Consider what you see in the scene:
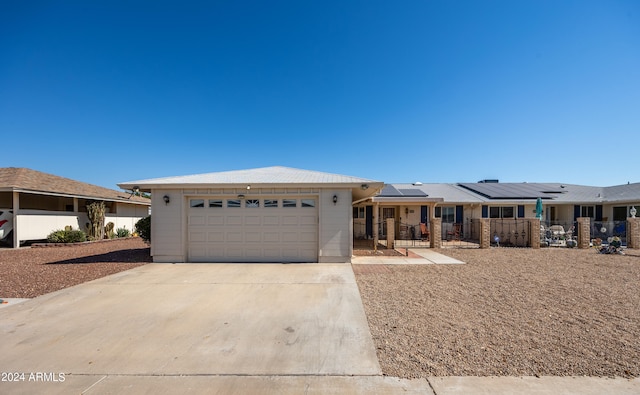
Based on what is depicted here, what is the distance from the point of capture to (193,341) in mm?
3801

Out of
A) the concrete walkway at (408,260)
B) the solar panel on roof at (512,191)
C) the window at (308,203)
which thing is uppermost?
the solar panel on roof at (512,191)

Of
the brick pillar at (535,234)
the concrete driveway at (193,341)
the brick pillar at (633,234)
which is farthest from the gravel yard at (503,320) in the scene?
the brick pillar at (633,234)

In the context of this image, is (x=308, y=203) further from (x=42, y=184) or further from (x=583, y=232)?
(x=42, y=184)

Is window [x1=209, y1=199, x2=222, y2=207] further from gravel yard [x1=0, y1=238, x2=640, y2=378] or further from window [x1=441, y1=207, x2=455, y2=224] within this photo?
window [x1=441, y1=207, x2=455, y2=224]

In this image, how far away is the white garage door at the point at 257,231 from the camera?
9.45 m

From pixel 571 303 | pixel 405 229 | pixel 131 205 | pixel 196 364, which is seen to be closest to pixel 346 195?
pixel 571 303

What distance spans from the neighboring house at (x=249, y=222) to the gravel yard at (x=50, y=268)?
63.1 inches

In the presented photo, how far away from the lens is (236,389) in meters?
2.79

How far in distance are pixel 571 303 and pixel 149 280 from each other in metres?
9.71

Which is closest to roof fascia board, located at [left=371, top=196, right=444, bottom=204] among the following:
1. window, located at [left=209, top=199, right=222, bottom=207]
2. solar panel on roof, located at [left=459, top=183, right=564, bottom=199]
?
solar panel on roof, located at [left=459, top=183, right=564, bottom=199]

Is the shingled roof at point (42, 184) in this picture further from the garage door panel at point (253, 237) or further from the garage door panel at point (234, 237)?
the garage door panel at point (253, 237)

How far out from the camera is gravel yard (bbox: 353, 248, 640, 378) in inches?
125

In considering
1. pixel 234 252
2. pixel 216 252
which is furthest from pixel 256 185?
pixel 216 252

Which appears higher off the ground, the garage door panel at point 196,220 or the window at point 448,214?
the garage door panel at point 196,220
